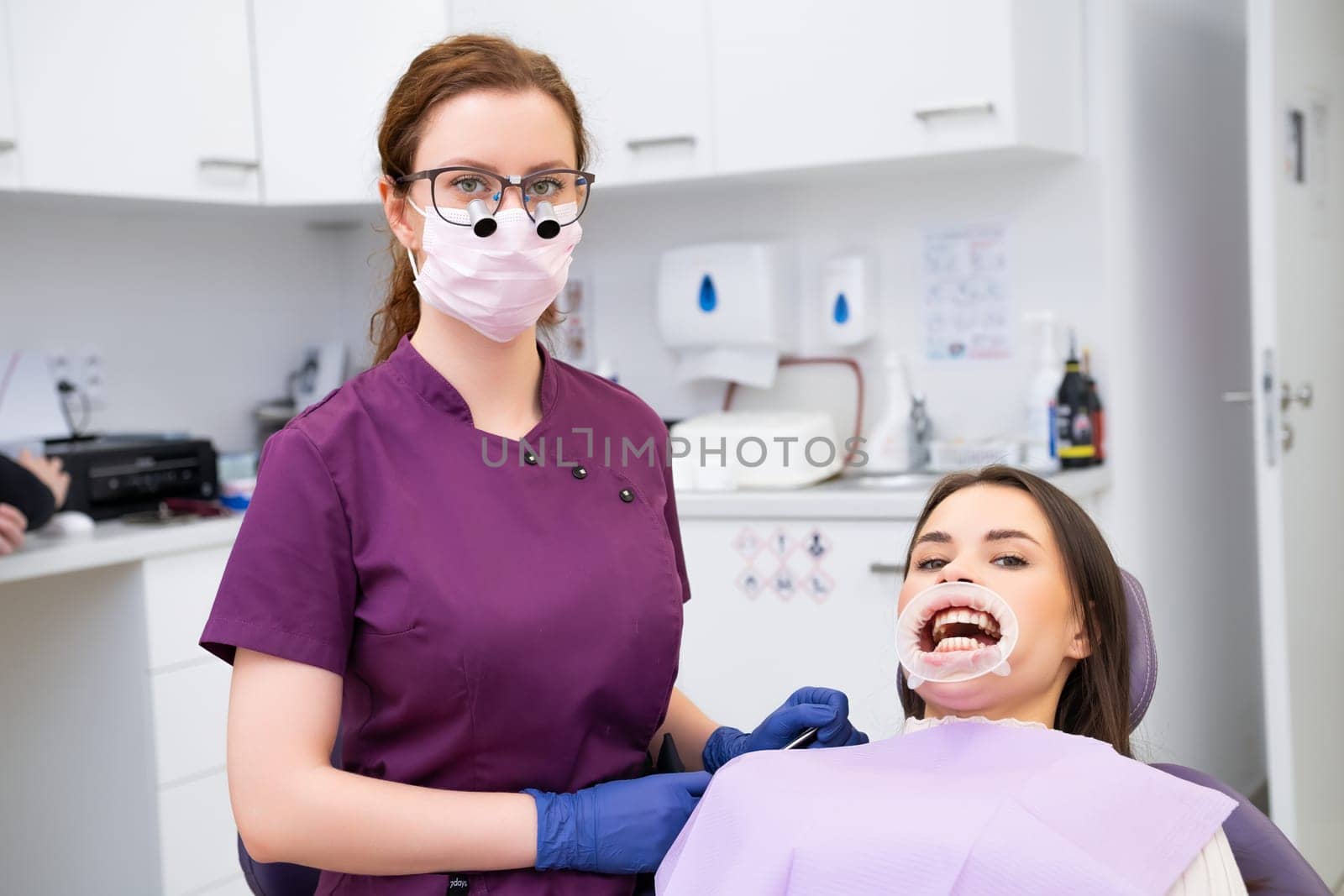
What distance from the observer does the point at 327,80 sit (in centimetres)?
291

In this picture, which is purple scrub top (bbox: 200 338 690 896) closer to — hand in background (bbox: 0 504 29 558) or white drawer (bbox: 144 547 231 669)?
hand in background (bbox: 0 504 29 558)

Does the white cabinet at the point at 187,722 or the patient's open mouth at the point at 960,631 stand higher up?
the patient's open mouth at the point at 960,631

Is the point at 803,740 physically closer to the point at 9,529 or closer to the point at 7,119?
the point at 9,529

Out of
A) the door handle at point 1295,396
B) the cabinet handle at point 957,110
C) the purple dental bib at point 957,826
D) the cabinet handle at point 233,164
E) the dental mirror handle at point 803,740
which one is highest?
the cabinet handle at point 233,164

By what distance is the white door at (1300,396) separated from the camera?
2498mm

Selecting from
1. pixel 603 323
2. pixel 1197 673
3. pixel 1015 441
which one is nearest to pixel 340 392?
pixel 1015 441

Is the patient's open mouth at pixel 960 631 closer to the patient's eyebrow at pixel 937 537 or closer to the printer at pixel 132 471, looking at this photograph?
the patient's eyebrow at pixel 937 537

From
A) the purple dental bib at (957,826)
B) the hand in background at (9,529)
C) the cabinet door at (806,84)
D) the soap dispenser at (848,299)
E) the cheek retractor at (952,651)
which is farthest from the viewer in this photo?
the soap dispenser at (848,299)

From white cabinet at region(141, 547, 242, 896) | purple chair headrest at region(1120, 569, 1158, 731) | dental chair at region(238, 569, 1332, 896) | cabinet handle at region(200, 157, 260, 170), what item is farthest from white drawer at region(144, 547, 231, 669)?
purple chair headrest at region(1120, 569, 1158, 731)

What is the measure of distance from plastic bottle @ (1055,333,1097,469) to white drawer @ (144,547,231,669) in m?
1.62

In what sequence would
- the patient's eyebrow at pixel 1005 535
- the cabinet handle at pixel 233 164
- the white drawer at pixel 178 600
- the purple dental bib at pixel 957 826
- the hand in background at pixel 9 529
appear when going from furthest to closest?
the cabinet handle at pixel 233 164 < the white drawer at pixel 178 600 < the hand in background at pixel 9 529 < the patient's eyebrow at pixel 1005 535 < the purple dental bib at pixel 957 826

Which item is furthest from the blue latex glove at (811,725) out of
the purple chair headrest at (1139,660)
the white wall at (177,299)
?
the white wall at (177,299)

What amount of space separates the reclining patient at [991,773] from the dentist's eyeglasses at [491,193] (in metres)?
0.47

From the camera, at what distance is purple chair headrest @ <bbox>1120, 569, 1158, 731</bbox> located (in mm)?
1266
